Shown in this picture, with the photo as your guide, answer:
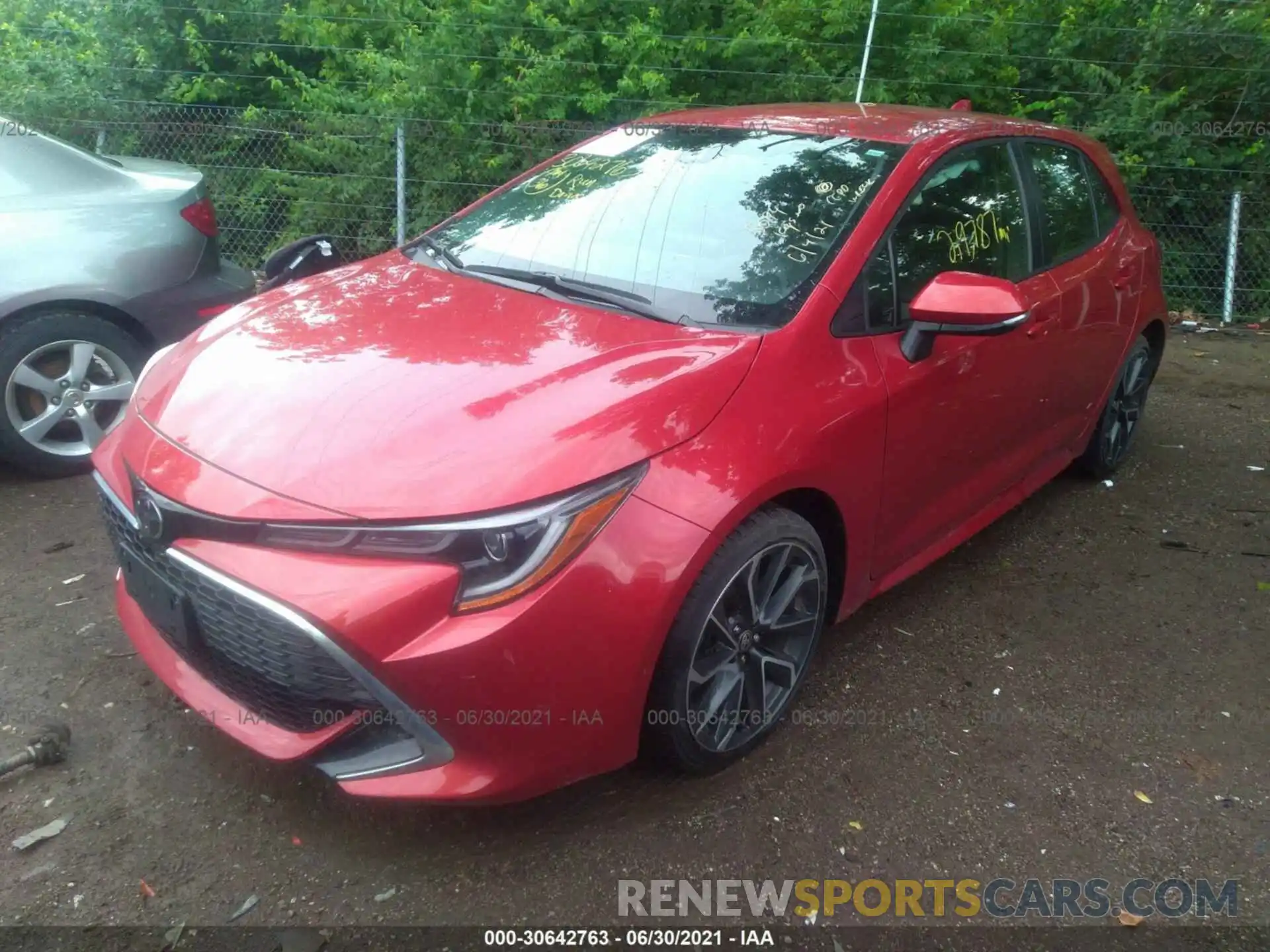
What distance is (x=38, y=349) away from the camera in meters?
4.13

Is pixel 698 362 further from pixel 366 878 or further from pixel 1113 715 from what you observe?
pixel 1113 715

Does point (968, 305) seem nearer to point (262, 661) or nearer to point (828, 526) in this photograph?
point (828, 526)

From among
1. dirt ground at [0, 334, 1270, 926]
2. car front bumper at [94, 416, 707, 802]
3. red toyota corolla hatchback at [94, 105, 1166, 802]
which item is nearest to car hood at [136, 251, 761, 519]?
red toyota corolla hatchback at [94, 105, 1166, 802]

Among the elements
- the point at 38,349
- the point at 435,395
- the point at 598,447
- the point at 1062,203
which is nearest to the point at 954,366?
the point at 1062,203

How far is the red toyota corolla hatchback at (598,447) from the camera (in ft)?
6.91

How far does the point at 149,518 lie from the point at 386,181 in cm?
612

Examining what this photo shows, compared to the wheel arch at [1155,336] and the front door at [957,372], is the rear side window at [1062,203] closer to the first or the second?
the front door at [957,372]

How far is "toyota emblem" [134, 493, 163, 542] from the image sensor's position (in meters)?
2.29

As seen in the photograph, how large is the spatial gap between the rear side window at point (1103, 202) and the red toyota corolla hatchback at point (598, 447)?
1.81 feet

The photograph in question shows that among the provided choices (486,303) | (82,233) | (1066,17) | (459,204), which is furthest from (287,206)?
(1066,17)

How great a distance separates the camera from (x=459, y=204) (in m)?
7.88

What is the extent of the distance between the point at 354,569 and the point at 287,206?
6847 mm

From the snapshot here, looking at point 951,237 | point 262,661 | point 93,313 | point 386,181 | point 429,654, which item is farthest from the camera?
point 386,181

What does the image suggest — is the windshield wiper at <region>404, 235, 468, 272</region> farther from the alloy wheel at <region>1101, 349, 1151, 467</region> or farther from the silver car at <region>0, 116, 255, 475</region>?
the alloy wheel at <region>1101, 349, 1151, 467</region>
